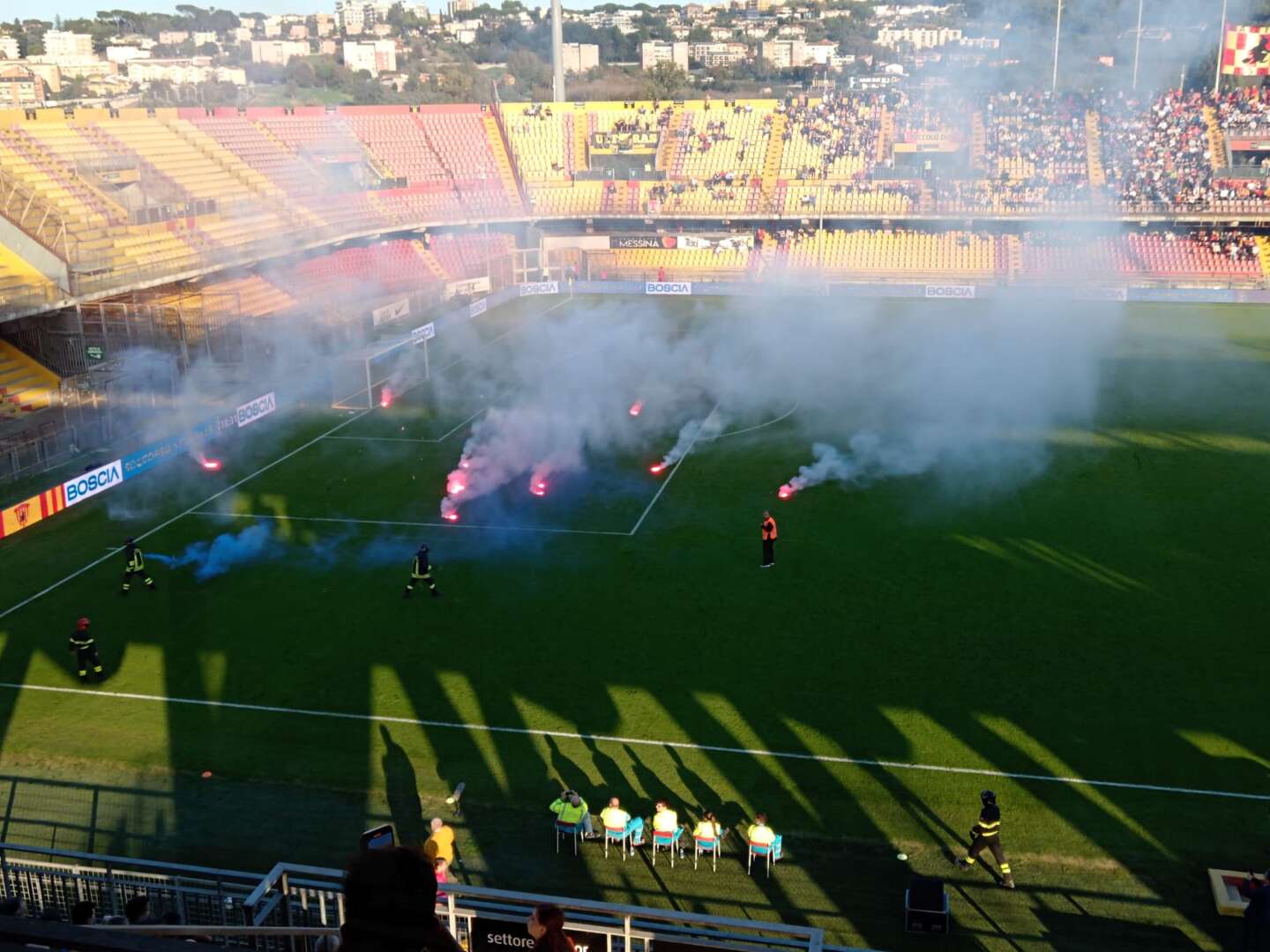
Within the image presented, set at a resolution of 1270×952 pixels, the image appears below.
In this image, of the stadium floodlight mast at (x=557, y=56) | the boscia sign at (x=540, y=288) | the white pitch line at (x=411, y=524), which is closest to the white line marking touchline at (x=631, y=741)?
the white pitch line at (x=411, y=524)

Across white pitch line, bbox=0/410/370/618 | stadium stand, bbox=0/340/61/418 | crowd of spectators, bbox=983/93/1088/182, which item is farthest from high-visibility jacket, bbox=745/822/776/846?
crowd of spectators, bbox=983/93/1088/182

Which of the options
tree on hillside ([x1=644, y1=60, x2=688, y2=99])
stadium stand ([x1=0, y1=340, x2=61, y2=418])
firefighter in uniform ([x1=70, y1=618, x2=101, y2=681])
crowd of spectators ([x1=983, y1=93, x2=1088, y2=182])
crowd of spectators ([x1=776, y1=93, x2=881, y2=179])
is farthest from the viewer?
tree on hillside ([x1=644, y1=60, x2=688, y2=99])

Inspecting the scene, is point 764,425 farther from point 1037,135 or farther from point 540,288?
point 1037,135

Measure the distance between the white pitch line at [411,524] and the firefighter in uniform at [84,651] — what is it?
21.8 feet

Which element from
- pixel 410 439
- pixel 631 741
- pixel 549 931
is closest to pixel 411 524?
pixel 410 439

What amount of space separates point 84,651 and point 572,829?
7853 mm

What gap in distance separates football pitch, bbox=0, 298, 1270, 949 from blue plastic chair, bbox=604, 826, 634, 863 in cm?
17

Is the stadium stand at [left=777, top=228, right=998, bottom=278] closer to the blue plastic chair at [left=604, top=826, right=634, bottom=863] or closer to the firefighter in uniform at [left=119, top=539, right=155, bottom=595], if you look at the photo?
the firefighter in uniform at [left=119, top=539, right=155, bottom=595]

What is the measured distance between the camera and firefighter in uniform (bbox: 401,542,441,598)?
18.0 m

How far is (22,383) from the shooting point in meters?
28.0

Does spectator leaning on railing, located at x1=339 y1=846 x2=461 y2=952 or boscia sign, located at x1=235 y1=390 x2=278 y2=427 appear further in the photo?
boscia sign, located at x1=235 y1=390 x2=278 y2=427

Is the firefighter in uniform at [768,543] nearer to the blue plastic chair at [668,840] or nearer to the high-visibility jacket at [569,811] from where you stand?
the blue plastic chair at [668,840]

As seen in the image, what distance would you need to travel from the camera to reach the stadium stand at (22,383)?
27109mm

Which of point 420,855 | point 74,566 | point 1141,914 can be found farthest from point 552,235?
point 420,855
